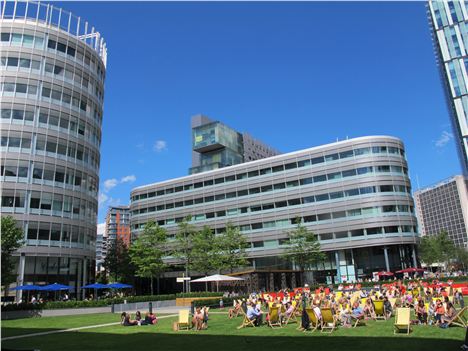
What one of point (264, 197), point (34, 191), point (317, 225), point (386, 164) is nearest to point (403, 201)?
point (386, 164)

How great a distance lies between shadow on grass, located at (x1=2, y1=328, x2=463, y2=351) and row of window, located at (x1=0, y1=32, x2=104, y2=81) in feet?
149

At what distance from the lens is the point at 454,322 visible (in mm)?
16250

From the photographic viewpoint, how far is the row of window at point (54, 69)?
170ft

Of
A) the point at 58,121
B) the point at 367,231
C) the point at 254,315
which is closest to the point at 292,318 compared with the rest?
the point at 254,315

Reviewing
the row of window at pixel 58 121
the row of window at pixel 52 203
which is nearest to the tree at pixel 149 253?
the row of window at pixel 52 203

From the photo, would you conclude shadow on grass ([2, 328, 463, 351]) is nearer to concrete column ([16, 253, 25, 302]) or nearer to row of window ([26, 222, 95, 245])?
concrete column ([16, 253, 25, 302])

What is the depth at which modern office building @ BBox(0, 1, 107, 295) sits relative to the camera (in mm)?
49594

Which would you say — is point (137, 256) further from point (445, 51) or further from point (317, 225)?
point (445, 51)

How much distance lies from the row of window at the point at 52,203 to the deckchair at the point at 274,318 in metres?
38.8

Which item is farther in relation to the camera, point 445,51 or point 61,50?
point 445,51

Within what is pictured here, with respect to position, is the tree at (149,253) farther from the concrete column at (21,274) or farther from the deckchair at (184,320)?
the deckchair at (184,320)

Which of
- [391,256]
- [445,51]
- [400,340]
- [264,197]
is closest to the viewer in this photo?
[400,340]

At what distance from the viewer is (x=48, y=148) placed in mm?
52812

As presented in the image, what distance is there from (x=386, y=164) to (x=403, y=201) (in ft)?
22.4
